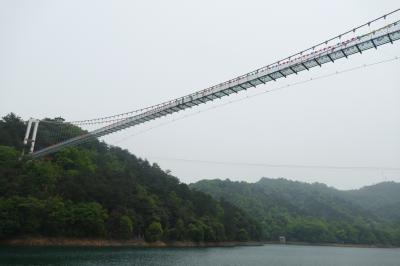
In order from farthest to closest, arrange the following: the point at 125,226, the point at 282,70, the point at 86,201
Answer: the point at 125,226
the point at 86,201
the point at 282,70

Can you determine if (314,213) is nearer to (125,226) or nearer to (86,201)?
(125,226)

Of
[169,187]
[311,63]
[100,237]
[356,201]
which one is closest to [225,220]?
[169,187]

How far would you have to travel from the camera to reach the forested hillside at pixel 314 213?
375 feet

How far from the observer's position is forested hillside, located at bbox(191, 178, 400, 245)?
4500 inches

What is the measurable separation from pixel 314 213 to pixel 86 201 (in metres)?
114

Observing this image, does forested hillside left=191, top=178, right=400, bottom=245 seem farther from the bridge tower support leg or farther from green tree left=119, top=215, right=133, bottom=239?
the bridge tower support leg

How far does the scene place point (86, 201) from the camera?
48.4 meters

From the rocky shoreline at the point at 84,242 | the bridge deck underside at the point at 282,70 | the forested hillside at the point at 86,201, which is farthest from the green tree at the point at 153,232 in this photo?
the bridge deck underside at the point at 282,70

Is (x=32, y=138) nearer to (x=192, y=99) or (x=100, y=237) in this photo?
(x=100, y=237)

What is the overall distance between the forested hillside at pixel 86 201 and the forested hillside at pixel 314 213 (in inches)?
1703

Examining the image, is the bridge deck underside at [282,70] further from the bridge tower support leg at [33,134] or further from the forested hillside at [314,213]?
the forested hillside at [314,213]

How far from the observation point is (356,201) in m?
184

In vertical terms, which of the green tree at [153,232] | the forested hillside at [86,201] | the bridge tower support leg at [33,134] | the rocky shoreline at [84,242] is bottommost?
the rocky shoreline at [84,242]

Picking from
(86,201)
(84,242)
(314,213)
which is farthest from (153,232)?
(314,213)
